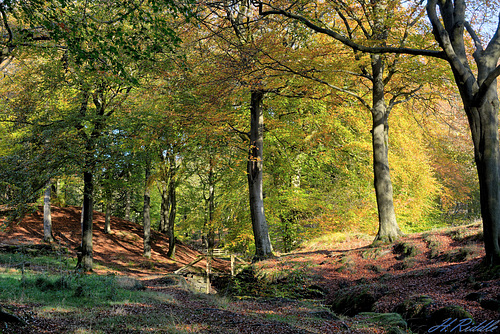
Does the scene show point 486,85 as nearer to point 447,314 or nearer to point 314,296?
point 447,314

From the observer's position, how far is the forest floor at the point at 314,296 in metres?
4.84

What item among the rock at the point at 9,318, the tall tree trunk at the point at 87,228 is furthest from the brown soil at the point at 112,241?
the rock at the point at 9,318

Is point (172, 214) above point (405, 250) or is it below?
above

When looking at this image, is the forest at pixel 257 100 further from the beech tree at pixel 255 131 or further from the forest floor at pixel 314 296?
the forest floor at pixel 314 296

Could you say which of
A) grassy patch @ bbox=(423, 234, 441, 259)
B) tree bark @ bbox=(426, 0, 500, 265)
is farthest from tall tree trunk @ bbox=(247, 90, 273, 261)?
tree bark @ bbox=(426, 0, 500, 265)

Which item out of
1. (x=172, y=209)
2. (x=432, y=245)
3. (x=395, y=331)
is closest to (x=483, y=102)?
(x=432, y=245)

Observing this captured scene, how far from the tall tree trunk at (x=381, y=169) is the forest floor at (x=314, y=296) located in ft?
2.15

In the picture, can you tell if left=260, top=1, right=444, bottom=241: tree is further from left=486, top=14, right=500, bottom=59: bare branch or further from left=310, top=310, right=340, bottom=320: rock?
left=310, top=310, right=340, bottom=320: rock

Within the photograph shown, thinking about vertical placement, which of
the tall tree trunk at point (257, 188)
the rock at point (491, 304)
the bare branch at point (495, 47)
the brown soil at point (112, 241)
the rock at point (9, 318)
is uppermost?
the bare branch at point (495, 47)

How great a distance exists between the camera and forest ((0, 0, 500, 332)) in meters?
7.24

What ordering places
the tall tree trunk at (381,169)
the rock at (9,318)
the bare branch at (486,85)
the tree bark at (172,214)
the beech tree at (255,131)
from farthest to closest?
the tree bark at (172,214), the beech tree at (255,131), the tall tree trunk at (381,169), the bare branch at (486,85), the rock at (9,318)

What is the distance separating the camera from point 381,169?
1180cm

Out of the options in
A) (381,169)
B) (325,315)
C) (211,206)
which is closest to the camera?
(325,315)

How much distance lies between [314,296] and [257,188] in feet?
19.0
